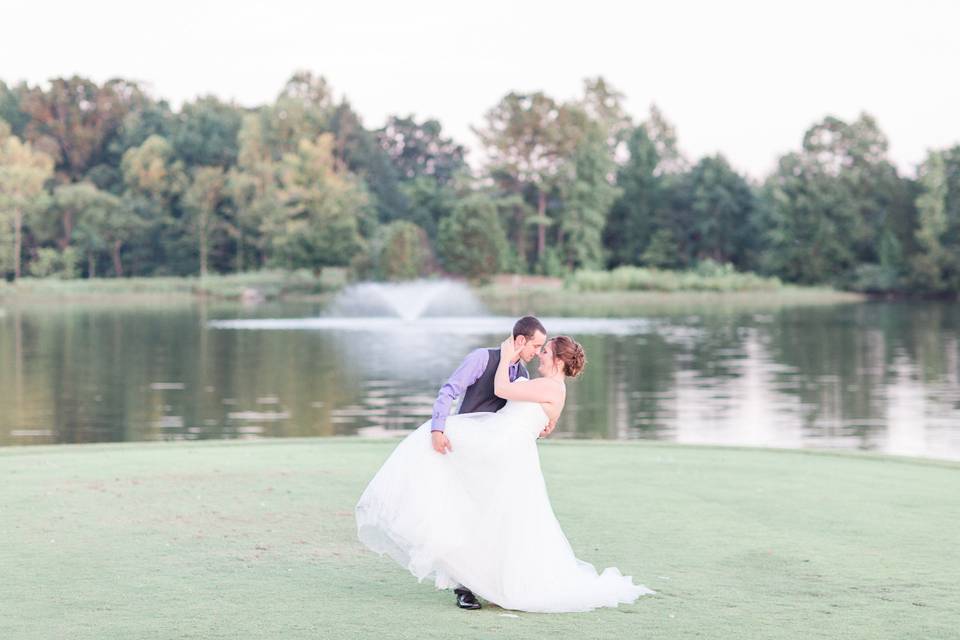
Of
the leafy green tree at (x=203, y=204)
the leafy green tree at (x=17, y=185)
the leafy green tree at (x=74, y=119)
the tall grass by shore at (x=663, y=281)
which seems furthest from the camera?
the leafy green tree at (x=74, y=119)

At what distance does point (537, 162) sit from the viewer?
103m

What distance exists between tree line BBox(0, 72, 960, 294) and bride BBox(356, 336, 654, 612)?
281ft

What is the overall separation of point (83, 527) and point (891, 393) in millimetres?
23293

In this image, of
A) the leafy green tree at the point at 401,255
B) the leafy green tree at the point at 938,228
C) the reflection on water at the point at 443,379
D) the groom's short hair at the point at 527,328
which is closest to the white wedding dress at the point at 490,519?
the groom's short hair at the point at 527,328

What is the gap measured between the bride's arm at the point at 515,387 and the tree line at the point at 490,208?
8577 centimetres

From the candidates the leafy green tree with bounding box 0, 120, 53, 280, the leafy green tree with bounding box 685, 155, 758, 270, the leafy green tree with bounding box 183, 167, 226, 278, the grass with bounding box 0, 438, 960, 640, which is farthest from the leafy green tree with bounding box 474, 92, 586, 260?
the grass with bounding box 0, 438, 960, 640

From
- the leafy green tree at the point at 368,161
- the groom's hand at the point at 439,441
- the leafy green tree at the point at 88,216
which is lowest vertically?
the groom's hand at the point at 439,441

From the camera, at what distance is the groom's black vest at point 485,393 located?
7.78 metres

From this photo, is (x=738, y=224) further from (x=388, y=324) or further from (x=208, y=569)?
(x=208, y=569)

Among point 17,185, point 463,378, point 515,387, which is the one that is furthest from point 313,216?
point 515,387

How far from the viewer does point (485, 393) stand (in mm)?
7840

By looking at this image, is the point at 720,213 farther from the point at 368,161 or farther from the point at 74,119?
the point at 74,119

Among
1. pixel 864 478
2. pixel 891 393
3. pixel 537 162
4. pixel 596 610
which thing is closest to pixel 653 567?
pixel 596 610

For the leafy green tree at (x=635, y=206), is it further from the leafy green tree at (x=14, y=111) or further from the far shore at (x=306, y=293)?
the leafy green tree at (x=14, y=111)
